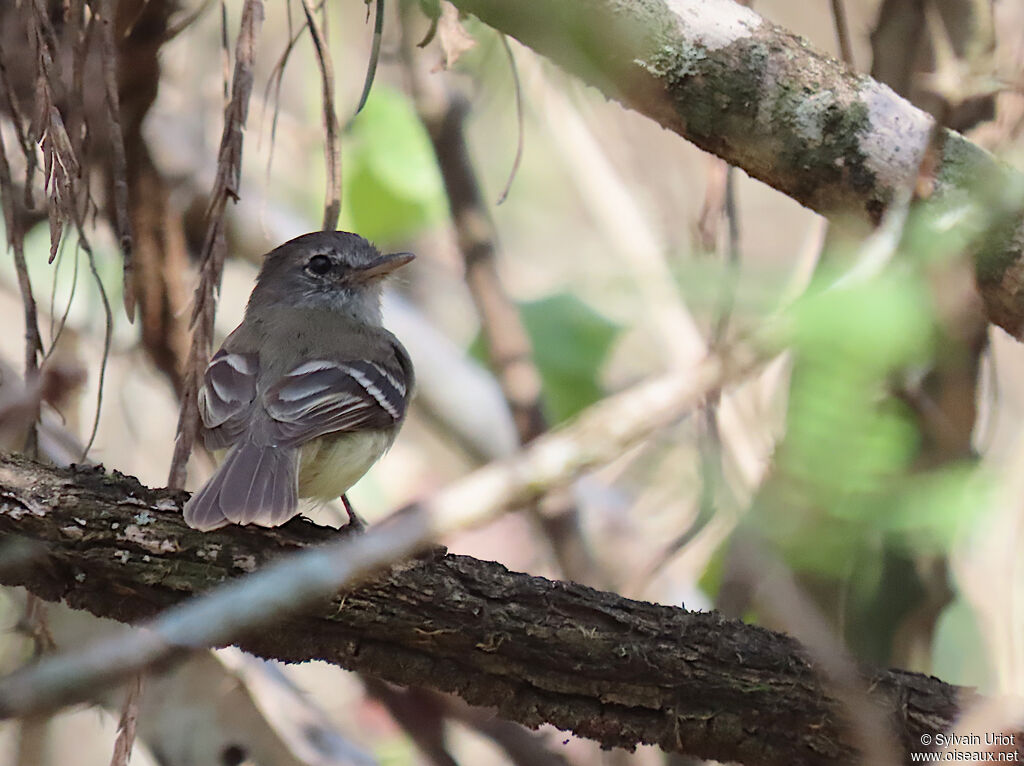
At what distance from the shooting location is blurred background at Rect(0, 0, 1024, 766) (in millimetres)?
1597

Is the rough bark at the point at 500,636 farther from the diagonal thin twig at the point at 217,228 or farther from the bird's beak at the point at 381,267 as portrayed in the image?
the bird's beak at the point at 381,267

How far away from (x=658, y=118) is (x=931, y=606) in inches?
89.6

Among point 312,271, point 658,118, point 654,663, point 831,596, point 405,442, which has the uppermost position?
point 405,442

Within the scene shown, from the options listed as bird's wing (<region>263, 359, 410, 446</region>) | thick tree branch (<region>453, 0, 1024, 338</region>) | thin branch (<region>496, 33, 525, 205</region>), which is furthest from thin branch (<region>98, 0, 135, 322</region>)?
thin branch (<region>496, 33, 525, 205</region>)

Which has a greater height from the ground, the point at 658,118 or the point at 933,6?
the point at 933,6

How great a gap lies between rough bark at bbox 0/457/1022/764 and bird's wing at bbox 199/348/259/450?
590mm

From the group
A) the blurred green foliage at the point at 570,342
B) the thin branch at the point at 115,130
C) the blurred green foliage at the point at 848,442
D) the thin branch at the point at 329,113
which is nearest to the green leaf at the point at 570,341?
the blurred green foliage at the point at 570,342

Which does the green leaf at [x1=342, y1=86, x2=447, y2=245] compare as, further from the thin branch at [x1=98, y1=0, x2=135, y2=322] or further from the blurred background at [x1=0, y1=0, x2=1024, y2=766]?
the thin branch at [x1=98, y1=0, x2=135, y2=322]

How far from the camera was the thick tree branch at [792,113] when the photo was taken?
2.80 meters

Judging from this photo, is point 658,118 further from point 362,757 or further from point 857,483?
point 362,757

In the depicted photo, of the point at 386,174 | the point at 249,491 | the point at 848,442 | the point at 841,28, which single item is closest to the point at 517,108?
the point at 841,28

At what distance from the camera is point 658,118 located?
9.68 feet

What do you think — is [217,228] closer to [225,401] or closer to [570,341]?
[225,401]

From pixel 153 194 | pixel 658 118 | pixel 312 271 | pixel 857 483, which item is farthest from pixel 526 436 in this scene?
pixel 857 483
